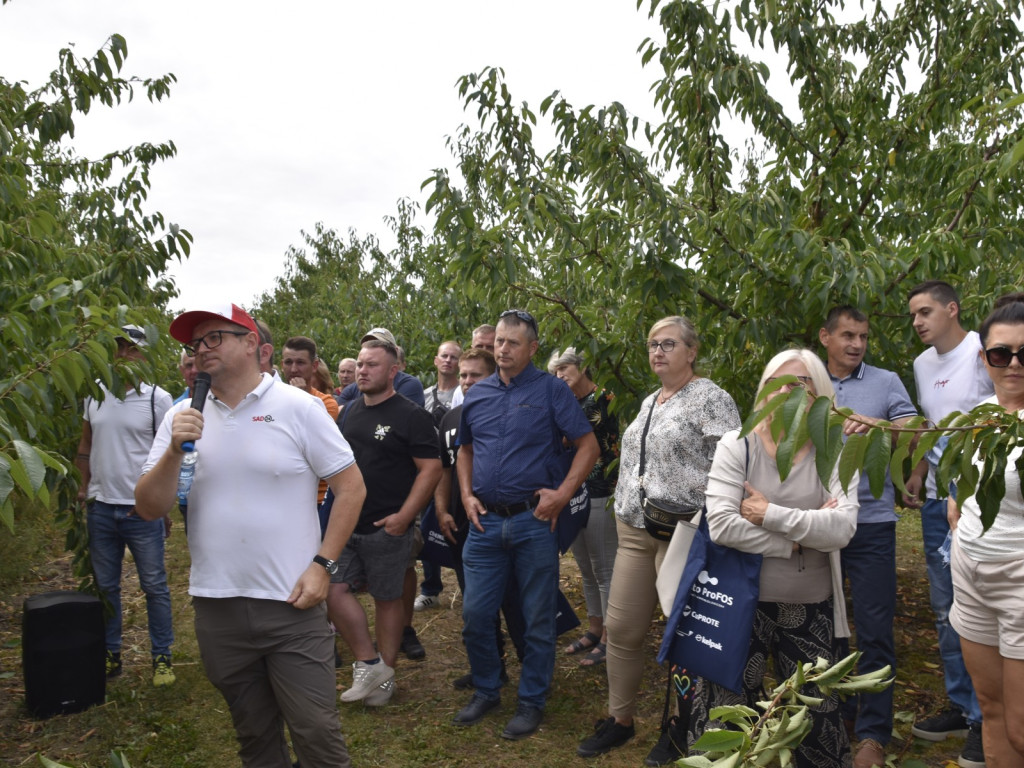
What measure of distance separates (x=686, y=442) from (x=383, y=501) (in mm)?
2026

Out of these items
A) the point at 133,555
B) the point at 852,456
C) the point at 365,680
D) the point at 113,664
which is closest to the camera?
the point at 852,456

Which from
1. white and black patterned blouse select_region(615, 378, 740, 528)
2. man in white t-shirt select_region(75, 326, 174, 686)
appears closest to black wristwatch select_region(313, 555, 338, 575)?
white and black patterned blouse select_region(615, 378, 740, 528)

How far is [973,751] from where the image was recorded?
4105mm

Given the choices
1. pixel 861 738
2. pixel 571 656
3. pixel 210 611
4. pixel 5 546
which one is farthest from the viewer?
pixel 5 546

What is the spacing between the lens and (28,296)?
398 centimetres

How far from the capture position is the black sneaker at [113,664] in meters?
5.82

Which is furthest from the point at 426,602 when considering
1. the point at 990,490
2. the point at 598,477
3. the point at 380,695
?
the point at 990,490

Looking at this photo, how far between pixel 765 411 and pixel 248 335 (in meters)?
2.27

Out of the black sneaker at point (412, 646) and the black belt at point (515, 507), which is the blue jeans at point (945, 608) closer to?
the black belt at point (515, 507)

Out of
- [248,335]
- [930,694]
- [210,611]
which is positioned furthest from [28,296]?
[930,694]

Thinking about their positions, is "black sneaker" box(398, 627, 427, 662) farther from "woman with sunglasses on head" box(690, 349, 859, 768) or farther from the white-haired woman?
"woman with sunglasses on head" box(690, 349, 859, 768)

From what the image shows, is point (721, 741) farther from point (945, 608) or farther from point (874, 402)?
point (945, 608)

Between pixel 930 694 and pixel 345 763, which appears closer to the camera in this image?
pixel 345 763

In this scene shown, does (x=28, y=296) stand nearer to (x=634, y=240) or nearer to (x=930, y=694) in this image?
(x=634, y=240)
